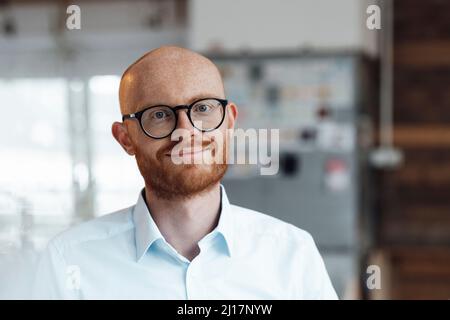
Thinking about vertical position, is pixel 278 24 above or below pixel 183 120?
above

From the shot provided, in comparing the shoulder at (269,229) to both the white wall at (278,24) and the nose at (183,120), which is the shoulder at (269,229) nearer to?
the nose at (183,120)

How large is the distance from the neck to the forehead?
7cm

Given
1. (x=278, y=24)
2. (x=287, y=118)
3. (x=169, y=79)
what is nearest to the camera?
(x=169, y=79)

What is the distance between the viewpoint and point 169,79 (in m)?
0.47

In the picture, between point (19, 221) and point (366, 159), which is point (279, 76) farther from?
point (19, 221)

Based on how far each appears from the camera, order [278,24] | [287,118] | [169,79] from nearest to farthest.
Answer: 1. [169,79]
2. [278,24]
3. [287,118]

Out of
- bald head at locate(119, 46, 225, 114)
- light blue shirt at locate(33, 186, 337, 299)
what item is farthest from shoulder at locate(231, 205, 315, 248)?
bald head at locate(119, 46, 225, 114)

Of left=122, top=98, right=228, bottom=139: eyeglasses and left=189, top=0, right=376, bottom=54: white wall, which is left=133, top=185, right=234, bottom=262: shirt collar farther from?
left=189, top=0, right=376, bottom=54: white wall

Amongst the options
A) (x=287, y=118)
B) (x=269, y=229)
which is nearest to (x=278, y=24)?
(x=287, y=118)

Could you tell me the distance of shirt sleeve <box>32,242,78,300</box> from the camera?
51 cm

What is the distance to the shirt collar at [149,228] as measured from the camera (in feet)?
1.65

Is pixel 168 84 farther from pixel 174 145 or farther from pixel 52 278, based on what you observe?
pixel 52 278

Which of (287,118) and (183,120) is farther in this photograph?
(287,118)

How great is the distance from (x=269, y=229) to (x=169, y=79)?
0.14 m
